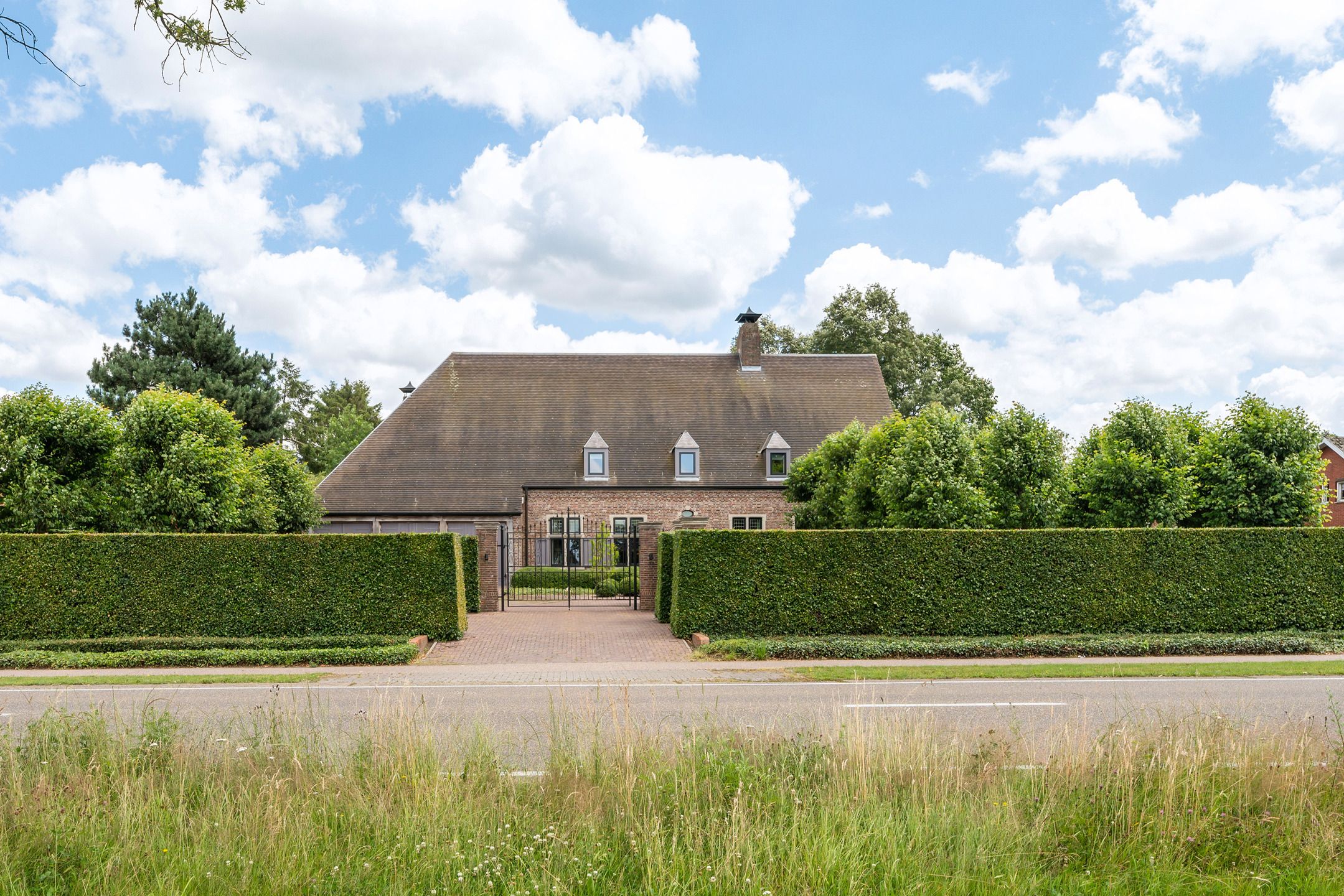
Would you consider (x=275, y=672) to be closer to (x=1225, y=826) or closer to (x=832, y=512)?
(x=1225, y=826)

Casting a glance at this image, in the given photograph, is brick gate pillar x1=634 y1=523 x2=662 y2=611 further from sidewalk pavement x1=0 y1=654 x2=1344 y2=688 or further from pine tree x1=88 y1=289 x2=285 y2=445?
pine tree x1=88 y1=289 x2=285 y2=445

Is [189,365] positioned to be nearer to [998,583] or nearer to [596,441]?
[596,441]

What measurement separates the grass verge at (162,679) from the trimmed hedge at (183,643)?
6.66 feet

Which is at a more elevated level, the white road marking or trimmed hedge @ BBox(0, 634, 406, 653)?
trimmed hedge @ BBox(0, 634, 406, 653)

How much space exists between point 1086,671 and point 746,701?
5.66m

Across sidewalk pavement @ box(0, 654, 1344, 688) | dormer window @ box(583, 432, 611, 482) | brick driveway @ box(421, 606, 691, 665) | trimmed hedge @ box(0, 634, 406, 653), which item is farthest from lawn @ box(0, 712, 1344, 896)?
dormer window @ box(583, 432, 611, 482)

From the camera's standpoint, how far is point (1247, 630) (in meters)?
16.5

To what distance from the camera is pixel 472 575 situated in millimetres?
22688

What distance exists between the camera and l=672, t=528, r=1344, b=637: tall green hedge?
1622cm

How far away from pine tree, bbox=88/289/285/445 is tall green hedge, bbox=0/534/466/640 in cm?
2817

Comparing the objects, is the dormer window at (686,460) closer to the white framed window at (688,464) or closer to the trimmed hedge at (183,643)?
the white framed window at (688,464)

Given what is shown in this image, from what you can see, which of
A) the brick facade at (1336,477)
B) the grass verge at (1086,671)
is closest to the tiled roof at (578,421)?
the grass verge at (1086,671)

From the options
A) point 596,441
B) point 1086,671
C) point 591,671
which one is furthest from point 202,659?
point 596,441

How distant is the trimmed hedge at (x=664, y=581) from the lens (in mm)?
20531
